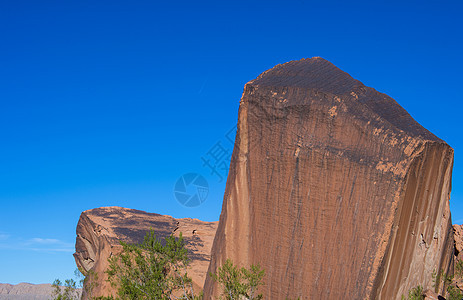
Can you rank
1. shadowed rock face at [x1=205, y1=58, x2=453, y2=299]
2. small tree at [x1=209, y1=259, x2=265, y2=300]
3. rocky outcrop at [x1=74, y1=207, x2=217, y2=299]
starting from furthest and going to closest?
rocky outcrop at [x1=74, y1=207, x2=217, y2=299]
small tree at [x1=209, y1=259, x2=265, y2=300]
shadowed rock face at [x1=205, y1=58, x2=453, y2=299]

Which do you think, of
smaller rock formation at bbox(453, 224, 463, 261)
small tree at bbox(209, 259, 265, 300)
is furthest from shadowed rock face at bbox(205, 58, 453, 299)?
smaller rock formation at bbox(453, 224, 463, 261)

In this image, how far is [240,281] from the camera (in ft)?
69.7

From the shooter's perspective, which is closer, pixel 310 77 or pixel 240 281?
pixel 240 281

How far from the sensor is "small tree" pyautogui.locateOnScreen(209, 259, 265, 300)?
1958 cm

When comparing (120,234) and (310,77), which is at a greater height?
(310,77)

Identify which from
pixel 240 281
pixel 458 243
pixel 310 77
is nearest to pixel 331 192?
pixel 240 281

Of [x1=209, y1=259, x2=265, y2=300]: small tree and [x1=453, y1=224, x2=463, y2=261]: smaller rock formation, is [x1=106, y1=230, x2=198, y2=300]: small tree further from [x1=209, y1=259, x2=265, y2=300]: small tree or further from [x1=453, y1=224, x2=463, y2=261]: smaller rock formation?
[x1=453, y1=224, x2=463, y2=261]: smaller rock formation

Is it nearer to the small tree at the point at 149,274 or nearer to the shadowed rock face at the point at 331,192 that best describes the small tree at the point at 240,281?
the shadowed rock face at the point at 331,192

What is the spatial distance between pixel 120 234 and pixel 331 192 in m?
22.9

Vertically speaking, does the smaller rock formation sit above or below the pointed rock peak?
below

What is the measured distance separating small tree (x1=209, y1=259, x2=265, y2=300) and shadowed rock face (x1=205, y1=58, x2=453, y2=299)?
28.2 inches

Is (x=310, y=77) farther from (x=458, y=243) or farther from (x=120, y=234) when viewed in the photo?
(x=120, y=234)

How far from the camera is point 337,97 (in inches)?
818

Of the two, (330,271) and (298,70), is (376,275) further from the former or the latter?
(298,70)
